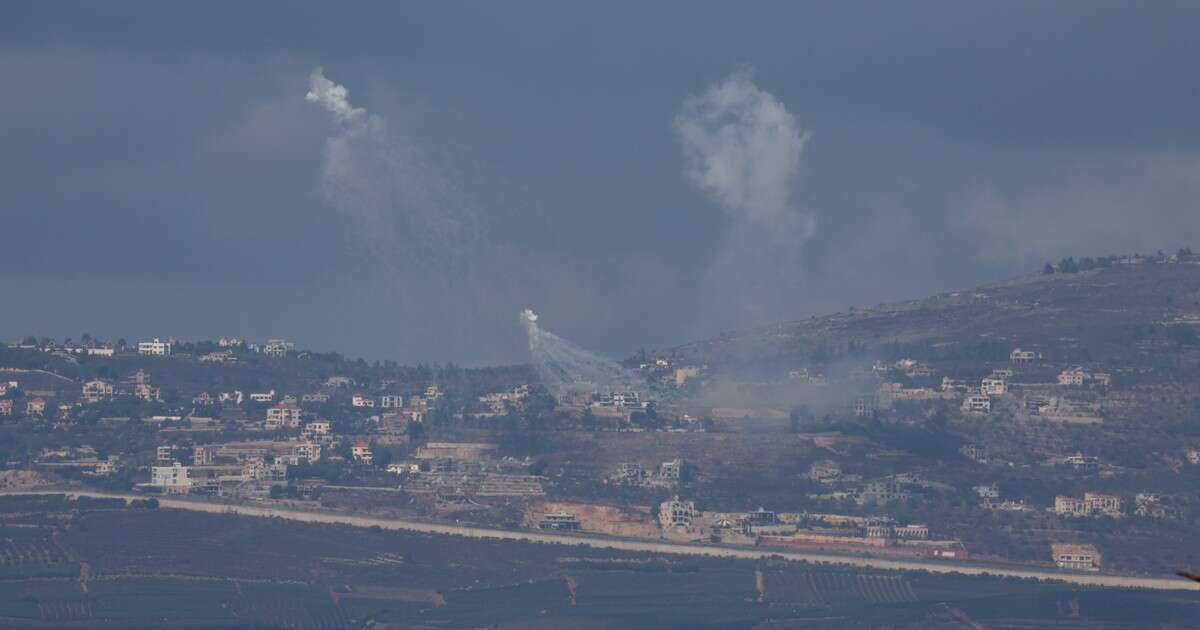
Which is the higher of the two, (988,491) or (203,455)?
(203,455)

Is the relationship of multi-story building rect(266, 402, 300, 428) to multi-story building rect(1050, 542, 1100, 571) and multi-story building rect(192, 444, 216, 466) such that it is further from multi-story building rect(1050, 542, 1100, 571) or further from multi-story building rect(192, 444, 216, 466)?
multi-story building rect(1050, 542, 1100, 571)

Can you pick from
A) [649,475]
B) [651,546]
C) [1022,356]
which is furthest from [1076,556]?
[1022,356]

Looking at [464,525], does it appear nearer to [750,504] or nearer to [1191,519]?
[750,504]

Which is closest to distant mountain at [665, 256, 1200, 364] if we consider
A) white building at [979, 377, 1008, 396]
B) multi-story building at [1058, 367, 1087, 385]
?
multi-story building at [1058, 367, 1087, 385]

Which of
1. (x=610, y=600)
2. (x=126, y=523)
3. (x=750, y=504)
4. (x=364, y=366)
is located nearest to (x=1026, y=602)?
(x=610, y=600)

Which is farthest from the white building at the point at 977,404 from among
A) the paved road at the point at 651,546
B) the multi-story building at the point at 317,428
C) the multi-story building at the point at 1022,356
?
the multi-story building at the point at 317,428

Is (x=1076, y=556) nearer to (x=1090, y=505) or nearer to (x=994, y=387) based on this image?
(x=1090, y=505)

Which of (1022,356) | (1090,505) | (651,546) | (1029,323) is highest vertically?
(1029,323)
